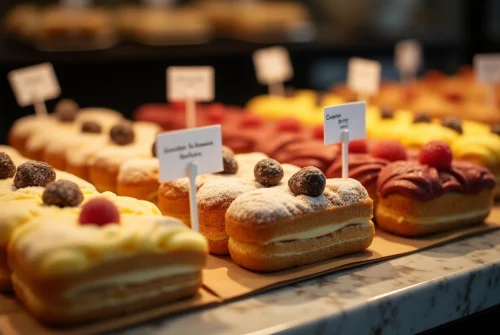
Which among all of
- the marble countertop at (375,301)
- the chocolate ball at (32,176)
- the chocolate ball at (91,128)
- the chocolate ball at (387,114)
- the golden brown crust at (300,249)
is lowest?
the marble countertop at (375,301)

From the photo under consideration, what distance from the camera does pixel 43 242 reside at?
181cm

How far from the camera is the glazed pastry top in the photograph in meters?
2.58

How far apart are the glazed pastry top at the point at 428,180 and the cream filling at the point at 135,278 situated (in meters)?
1.04

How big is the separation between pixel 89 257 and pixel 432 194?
1.47 m

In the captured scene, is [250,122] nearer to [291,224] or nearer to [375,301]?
[291,224]

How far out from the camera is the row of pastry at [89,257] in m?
1.77

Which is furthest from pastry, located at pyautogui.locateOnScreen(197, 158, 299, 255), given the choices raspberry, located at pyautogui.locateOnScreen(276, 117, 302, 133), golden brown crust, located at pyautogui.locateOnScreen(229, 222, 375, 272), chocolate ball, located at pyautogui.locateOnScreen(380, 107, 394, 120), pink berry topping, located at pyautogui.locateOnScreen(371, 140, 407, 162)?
chocolate ball, located at pyautogui.locateOnScreen(380, 107, 394, 120)

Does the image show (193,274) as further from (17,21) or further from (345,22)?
(345,22)

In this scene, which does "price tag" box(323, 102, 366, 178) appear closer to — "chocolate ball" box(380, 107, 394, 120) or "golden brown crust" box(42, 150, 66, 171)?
"chocolate ball" box(380, 107, 394, 120)

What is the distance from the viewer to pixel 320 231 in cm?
228

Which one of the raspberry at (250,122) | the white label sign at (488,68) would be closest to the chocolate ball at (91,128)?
the raspberry at (250,122)

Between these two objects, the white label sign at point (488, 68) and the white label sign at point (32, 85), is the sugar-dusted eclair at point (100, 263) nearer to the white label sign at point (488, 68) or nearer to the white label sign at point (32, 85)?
the white label sign at point (32, 85)

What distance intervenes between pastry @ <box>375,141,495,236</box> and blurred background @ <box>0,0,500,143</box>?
10.8ft

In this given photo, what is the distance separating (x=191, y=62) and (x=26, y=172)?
3495 millimetres
